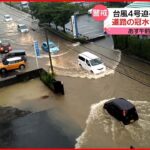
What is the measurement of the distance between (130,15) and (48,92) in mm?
10187

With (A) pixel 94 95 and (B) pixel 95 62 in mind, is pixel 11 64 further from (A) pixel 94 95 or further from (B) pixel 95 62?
(A) pixel 94 95

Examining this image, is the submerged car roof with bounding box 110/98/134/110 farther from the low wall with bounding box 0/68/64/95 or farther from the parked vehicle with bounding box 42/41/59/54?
the parked vehicle with bounding box 42/41/59/54

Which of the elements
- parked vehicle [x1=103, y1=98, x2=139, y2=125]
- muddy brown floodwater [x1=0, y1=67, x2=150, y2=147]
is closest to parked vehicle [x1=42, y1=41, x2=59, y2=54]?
muddy brown floodwater [x1=0, y1=67, x2=150, y2=147]

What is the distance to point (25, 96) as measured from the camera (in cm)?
3034

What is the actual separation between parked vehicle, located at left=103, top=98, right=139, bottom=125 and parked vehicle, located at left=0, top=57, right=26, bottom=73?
49.7 ft

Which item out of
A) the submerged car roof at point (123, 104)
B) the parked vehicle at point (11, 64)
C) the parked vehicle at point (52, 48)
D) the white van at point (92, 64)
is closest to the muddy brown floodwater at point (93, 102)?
the submerged car roof at point (123, 104)

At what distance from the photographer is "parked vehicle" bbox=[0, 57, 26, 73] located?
35.8 meters

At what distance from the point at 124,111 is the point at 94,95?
6014 millimetres

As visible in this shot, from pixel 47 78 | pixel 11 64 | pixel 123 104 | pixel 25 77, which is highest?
pixel 11 64

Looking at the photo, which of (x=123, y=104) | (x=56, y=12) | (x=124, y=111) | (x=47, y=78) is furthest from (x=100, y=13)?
(x=56, y=12)

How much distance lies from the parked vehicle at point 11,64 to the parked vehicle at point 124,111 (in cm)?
1514

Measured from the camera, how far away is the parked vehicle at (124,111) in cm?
2345

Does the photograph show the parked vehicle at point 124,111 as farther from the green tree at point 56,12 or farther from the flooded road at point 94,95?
the green tree at point 56,12

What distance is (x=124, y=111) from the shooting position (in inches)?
922
